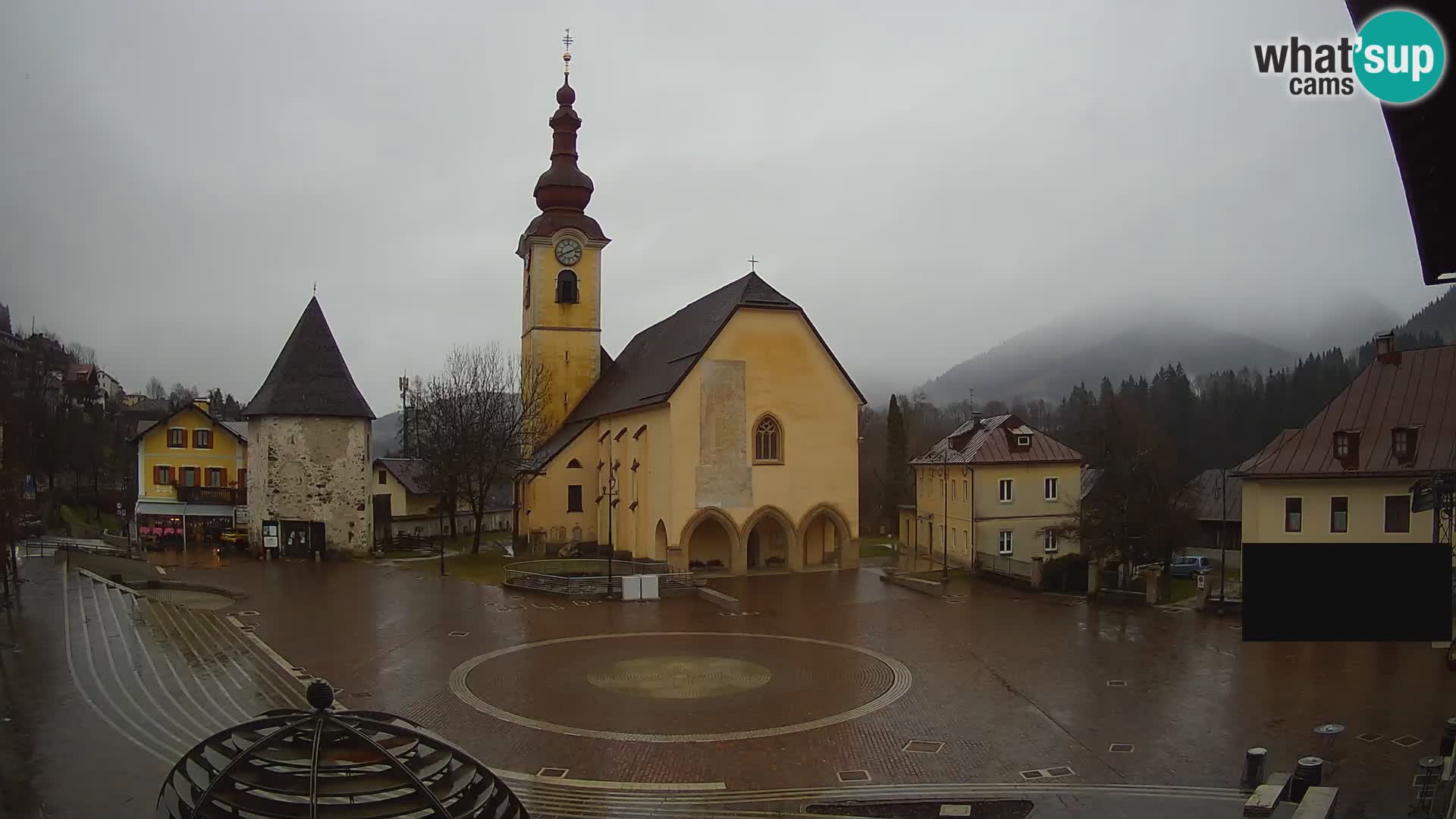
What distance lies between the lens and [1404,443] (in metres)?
26.2

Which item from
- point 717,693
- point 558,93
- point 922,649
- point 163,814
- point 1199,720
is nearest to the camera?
point 163,814

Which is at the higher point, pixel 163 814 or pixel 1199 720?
pixel 163 814

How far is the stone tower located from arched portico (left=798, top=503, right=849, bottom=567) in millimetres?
18710

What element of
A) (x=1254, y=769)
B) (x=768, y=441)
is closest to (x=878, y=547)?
(x=768, y=441)

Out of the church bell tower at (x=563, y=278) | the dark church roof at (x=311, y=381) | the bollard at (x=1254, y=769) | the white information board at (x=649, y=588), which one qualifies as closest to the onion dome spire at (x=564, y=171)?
the church bell tower at (x=563, y=278)

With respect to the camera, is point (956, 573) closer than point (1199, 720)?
No

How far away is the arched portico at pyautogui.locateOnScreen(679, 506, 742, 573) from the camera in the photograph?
112 feet

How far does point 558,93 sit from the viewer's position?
4747 centimetres

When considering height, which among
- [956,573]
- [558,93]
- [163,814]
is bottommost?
[956,573]

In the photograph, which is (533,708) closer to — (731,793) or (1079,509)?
(731,793)

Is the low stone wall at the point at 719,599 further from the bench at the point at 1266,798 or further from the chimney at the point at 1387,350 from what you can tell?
the chimney at the point at 1387,350

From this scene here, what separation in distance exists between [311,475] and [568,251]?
16.1 metres

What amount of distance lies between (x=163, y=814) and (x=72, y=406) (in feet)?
90.9

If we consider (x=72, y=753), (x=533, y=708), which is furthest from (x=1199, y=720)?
(x=72, y=753)
